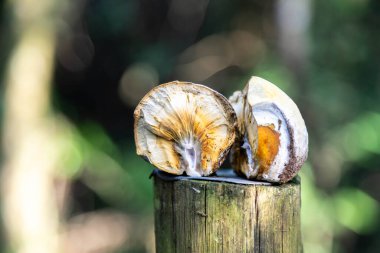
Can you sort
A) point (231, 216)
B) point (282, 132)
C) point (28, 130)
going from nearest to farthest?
1. point (231, 216)
2. point (282, 132)
3. point (28, 130)

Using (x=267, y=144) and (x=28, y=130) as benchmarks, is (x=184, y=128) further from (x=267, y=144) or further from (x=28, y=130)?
(x=28, y=130)

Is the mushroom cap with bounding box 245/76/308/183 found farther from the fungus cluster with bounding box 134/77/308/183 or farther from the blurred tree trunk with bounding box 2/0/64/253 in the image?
the blurred tree trunk with bounding box 2/0/64/253

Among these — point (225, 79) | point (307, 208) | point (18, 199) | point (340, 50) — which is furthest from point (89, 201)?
point (340, 50)

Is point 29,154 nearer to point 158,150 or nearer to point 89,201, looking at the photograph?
point 89,201

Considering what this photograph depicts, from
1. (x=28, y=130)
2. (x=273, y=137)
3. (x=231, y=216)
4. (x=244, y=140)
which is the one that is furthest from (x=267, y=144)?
(x=28, y=130)

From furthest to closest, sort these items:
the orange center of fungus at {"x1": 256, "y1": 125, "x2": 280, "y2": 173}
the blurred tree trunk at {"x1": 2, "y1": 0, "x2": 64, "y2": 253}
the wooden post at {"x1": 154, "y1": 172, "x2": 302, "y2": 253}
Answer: the blurred tree trunk at {"x1": 2, "y1": 0, "x2": 64, "y2": 253} < the orange center of fungus at {"x1": 256, "y1": 125, "x2": 280, "y2": 173} < the wooden post at {"x1": 154, "y1": 172, "x2": 302, "y2": 253}

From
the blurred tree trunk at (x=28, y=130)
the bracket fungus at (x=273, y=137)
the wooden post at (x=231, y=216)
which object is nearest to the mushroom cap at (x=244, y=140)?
the bracket fungus at (x=273, y=137)

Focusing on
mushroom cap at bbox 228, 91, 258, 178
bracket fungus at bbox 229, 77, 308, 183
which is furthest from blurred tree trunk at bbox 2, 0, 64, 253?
bracket fungus at bbox 229, 77, 308, 183

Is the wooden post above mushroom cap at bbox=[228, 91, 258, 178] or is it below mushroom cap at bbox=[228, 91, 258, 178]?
below
